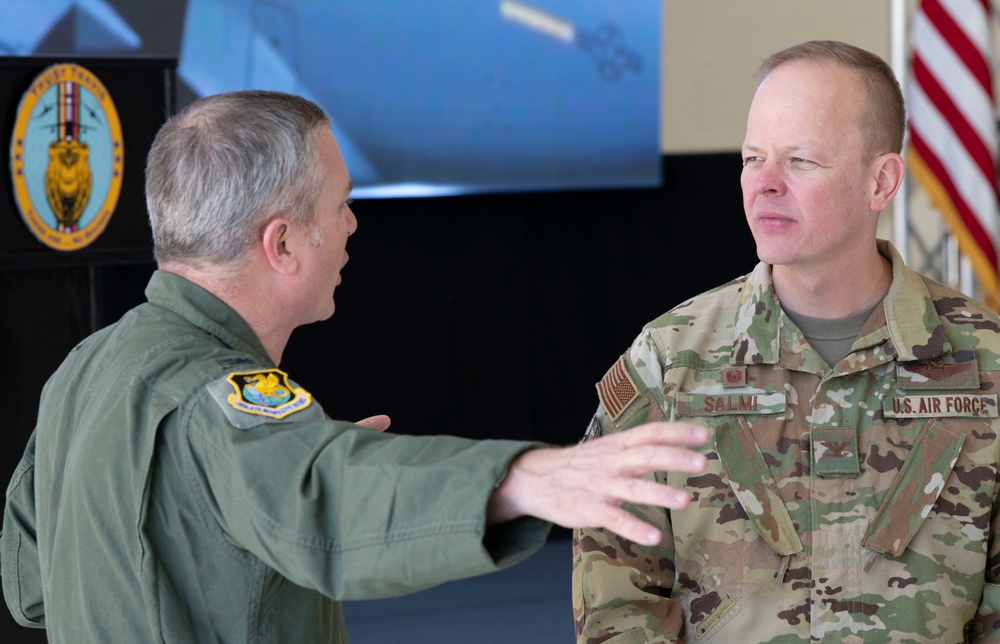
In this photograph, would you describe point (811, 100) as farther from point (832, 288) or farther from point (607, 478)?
point (607, 478)

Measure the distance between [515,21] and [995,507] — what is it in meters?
3.09

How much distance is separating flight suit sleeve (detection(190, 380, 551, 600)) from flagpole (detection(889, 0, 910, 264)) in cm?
350

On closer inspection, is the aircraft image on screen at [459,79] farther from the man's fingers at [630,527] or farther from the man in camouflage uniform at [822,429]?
the man's fingers at [630,527]

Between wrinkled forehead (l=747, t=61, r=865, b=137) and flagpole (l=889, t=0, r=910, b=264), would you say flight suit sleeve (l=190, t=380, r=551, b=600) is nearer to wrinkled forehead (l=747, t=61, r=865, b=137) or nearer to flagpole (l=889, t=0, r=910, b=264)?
wrinkled forehead (l=747, t=61, r=865, b=137)

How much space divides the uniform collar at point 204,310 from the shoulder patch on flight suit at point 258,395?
14 cm

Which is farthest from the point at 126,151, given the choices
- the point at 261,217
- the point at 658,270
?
the point at 658,270

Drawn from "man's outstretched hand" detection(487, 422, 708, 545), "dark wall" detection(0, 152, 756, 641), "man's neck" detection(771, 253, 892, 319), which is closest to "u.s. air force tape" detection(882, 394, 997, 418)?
"man's neck" detection(771, 253, 892, 319)

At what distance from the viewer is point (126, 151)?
2357 millimetres

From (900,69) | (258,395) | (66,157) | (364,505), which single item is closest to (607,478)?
(364,505)

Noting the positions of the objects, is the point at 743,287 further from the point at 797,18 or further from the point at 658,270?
the point at 797,18

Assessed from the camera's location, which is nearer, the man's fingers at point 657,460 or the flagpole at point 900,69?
the man's fingers at point 657,460

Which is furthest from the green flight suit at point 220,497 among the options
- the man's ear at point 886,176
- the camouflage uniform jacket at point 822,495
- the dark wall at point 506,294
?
the dark wall at point 506,294

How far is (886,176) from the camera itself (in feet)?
5.57

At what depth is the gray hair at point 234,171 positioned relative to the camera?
122cm
